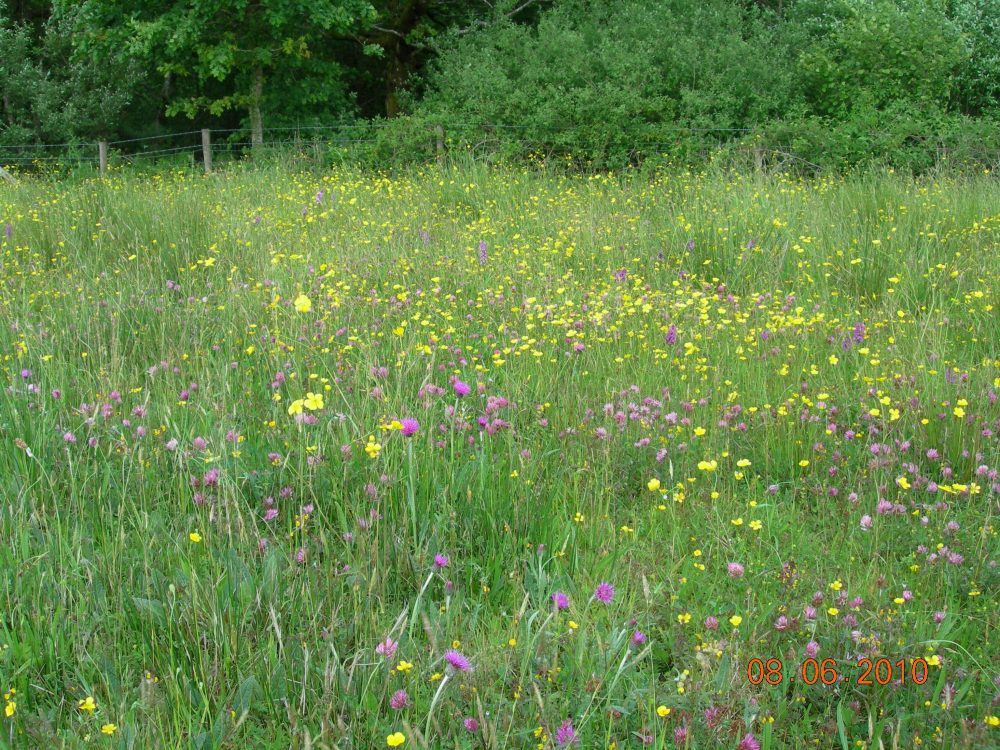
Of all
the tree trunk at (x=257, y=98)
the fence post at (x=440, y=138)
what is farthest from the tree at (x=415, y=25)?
the fence post at (x=440, y=138)

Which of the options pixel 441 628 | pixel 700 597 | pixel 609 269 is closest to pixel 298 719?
pixel 441 628

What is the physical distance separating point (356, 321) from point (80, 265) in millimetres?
2408

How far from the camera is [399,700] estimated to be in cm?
193

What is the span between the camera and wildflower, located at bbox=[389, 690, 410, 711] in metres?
1.93

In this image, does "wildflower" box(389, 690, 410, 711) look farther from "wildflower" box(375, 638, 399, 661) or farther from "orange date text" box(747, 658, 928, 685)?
"orange date text" box(747, 658, 928, 685)

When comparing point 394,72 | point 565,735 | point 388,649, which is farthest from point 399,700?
point 394,72

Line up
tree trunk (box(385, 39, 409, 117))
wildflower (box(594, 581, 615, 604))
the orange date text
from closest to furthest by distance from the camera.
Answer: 1. the orange date text
2. wildflower (box(594, 581, 615, 604))
3. tree trunk (box(385, 39, 409, 117))

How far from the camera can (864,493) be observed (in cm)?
317

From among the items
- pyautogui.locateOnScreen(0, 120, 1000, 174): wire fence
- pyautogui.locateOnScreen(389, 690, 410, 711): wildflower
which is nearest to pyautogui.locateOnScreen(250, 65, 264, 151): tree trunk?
pyautogui.locateOnScreen(0, 120, 1000, 174): wire fence

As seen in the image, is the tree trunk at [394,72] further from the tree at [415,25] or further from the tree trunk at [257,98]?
the tree trunk at [257,98]

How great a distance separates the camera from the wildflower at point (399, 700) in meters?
1.93

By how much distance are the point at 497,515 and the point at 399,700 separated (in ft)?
3.08

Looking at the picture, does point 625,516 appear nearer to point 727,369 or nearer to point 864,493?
point 864,493

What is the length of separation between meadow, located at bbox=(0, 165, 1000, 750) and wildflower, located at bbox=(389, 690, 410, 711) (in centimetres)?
5
